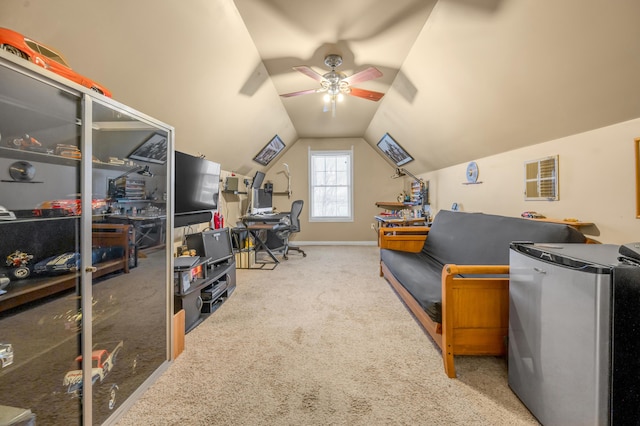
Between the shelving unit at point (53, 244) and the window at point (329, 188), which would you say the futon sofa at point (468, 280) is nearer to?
the shelving unit at point (53, 244)

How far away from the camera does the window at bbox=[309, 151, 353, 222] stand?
6.11 m

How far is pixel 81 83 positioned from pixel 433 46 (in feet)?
8.45

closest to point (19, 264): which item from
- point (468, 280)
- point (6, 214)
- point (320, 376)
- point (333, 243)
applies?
point (6, 214)

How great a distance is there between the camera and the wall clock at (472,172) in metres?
3.25

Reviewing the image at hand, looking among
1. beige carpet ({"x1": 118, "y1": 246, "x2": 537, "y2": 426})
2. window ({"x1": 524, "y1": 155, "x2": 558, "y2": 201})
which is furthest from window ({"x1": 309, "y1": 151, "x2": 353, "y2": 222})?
window ({"x1": 524, "y1": 155, "x2": 558, "y2": 201})

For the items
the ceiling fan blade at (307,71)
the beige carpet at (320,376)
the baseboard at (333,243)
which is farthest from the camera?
the baseboard at (333,243)

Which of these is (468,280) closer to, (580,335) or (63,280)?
(580,335)

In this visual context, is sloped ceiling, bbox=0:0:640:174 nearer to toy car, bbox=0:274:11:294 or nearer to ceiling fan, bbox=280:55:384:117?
ceiling fan, bbox=280:55:384:117

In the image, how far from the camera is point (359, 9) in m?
1.98

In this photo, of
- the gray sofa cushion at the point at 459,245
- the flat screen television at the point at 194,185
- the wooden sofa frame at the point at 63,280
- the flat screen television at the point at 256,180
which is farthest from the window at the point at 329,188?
the wooden sofa frame at the point at 63,280

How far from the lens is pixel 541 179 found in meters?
2.29

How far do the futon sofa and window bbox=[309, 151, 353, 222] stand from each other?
10.7 feet

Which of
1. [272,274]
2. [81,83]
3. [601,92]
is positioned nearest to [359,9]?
[601,92]

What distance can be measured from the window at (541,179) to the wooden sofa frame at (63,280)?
3335mm
